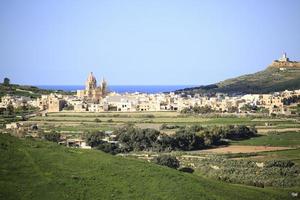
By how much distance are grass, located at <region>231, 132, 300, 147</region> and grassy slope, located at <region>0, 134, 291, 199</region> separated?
30.1 meters

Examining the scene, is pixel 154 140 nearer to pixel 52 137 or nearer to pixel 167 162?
pixel 52 137

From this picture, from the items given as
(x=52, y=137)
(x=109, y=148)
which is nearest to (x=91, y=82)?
(x=52, y=137)

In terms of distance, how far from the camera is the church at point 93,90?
156 m

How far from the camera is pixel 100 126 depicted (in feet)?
307

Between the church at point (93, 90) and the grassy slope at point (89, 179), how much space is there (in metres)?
113

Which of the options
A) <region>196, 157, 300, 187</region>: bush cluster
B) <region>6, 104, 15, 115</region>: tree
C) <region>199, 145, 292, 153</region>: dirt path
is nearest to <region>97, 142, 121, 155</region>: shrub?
<region>199, 145, 292, 153</region>: dirt path

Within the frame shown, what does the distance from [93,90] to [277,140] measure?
9150cm

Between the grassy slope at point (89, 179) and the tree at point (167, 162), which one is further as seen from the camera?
the tree at point (167, 162)

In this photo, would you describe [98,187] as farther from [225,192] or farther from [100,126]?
[100,126]

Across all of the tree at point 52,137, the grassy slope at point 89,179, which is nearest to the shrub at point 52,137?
the tree at point 52,137

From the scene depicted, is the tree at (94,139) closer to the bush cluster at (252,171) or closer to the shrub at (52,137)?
the shrub at (52,137)

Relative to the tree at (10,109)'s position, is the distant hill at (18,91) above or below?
above

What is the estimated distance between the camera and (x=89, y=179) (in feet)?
119

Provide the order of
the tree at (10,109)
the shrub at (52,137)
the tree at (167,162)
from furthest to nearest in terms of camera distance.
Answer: the tree at (10,109) < the shrub at (52,137) < the tree at (167,162)
